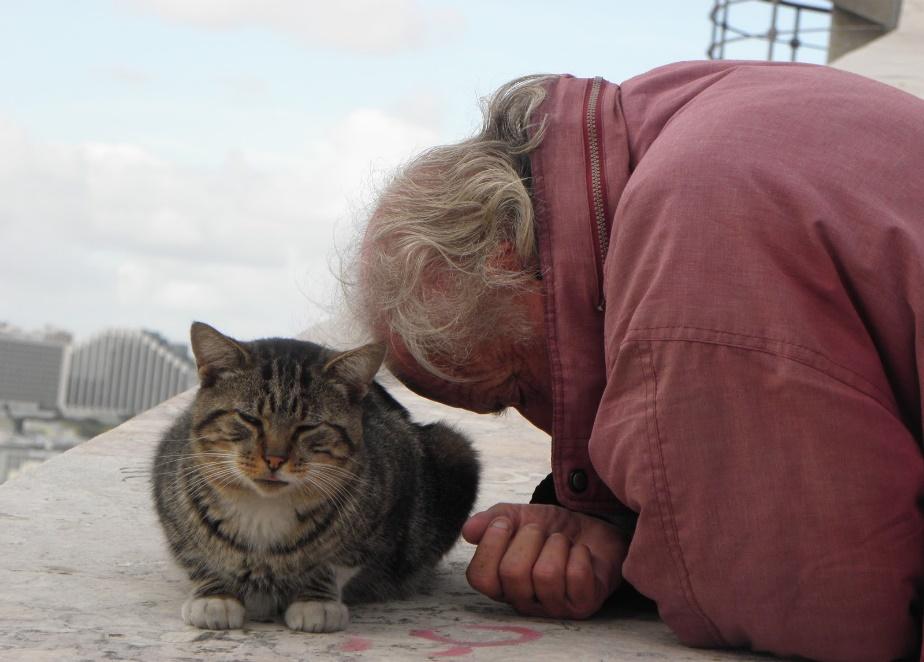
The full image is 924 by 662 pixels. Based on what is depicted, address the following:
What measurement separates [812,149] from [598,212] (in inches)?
16.1

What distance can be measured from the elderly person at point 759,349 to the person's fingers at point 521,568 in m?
0.27

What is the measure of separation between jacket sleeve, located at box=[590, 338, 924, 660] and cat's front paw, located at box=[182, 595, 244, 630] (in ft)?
2.60

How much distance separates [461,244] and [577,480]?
1.72 feet

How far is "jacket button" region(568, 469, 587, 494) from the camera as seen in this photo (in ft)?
6.99

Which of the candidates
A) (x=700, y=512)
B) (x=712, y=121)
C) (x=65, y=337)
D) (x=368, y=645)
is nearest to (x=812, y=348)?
(x=700, y=512)

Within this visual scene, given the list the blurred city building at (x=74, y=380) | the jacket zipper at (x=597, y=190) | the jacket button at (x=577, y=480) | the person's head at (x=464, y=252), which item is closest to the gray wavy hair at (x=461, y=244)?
the person's head at (x=464, y=252)

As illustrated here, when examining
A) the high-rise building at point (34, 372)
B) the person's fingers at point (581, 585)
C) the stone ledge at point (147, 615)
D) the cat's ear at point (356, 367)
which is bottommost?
the high-rise building at point (34, 372)

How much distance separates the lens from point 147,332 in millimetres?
13430

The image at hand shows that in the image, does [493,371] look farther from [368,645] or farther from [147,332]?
Result: [147,332]

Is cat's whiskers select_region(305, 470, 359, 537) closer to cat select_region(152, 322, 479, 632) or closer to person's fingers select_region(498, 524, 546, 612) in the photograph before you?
cat select_region(152, 322, 479, 632)

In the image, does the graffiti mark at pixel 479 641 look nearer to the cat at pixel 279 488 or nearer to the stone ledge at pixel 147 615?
the stone ledge at pixel 147 615

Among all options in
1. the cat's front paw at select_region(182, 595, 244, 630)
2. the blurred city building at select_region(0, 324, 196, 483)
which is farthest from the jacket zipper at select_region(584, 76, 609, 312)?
the blurred city building at select_region(0, 324, 196, 483)

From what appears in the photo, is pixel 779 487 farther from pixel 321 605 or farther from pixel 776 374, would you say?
pixel 321 605

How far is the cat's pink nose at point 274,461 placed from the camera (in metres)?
2.05
